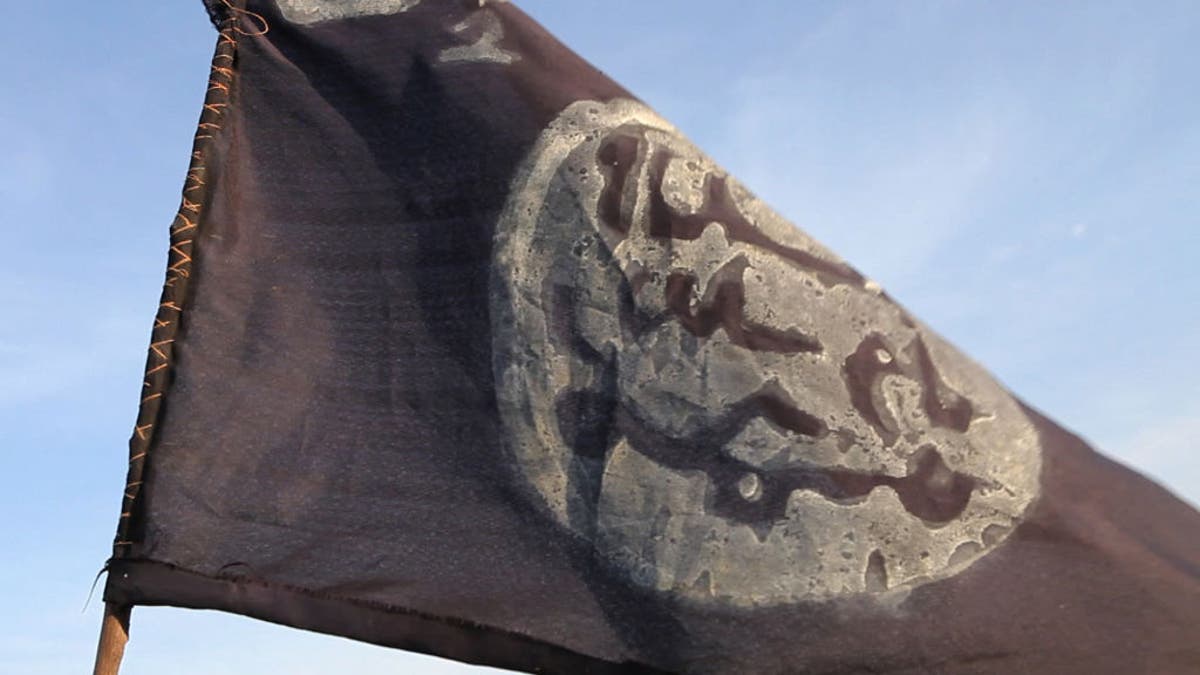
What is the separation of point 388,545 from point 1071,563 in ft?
5.46

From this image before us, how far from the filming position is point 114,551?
3.13m

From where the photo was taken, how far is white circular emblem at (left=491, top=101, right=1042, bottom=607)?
9.36ft

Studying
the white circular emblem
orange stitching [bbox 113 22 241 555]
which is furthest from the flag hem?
the white circular emblem

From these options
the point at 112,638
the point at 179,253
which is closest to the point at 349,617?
the point at 112,638

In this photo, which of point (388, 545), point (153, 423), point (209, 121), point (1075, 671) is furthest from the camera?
point (209, 121)

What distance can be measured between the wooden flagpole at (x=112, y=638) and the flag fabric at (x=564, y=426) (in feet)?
0.11

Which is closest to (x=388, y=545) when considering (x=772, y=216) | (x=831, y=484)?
(x=831, y=484)

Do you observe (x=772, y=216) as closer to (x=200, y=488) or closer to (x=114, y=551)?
(x=200, y=488)

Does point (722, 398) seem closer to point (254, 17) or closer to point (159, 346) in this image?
point (159, 346)

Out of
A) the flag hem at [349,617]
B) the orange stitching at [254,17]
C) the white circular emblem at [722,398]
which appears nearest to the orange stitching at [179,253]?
the orange stitching at [254,17]

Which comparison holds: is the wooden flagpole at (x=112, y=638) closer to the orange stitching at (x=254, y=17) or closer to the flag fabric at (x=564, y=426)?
the flag fabric at (x=564, y=426)

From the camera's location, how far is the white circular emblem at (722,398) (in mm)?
2852

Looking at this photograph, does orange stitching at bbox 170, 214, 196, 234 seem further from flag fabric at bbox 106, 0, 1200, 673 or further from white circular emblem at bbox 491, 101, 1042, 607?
white circular emblem at bbox 491, 101, 1042, 607

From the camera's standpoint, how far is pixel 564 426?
3.15 metres
